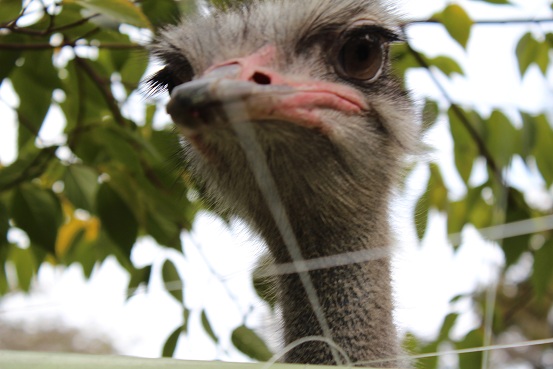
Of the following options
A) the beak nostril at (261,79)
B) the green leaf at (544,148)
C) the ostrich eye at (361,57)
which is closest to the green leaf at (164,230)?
the ostrich eye at (361,57)

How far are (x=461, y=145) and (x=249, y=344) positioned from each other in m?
0.86

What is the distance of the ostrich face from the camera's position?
1233 mm

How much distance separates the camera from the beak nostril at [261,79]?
4.08 ft

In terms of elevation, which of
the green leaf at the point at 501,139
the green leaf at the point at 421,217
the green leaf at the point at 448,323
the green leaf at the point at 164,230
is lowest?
the green leaf at the point at 448,323

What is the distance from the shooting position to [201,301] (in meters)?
1.97

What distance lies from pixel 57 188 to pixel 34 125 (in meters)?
0.53

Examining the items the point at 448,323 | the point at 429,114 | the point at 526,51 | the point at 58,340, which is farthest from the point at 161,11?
the point at 58,340

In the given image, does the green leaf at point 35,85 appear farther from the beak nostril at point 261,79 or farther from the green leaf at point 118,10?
the beak nostril at point 261,79

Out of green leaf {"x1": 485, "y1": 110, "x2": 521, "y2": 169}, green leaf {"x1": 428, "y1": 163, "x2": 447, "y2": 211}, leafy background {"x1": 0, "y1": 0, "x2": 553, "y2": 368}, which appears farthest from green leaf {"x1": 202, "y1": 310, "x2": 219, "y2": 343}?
green leaf {"x1": 428, "y1": 163, "x2": 447, "y2": 211}

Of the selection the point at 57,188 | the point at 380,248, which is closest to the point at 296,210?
the point at 380,248

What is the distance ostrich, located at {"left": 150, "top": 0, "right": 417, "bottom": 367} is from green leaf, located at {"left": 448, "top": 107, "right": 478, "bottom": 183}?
1.98 ft

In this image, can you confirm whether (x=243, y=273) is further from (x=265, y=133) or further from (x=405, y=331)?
(x=265, y=133)

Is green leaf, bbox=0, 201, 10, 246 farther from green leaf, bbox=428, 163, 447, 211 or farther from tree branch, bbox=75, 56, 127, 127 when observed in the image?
green leaf, bbox=428, 163, 447, 211

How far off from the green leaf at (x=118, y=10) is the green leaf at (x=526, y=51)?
94cm
